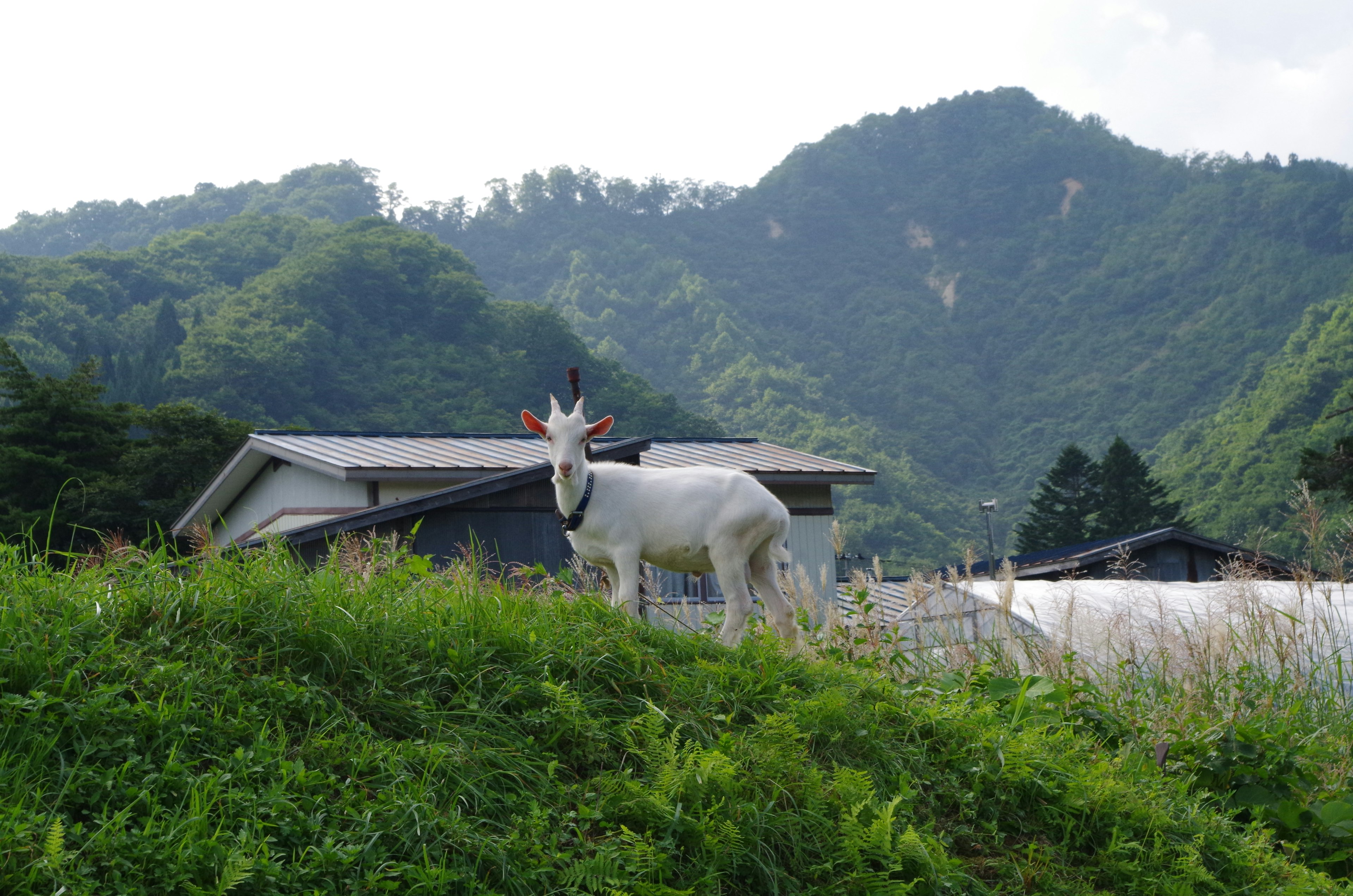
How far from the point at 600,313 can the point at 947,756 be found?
78.7 m

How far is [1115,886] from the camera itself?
407cm

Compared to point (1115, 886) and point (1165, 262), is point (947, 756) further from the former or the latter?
point (1165, 262)

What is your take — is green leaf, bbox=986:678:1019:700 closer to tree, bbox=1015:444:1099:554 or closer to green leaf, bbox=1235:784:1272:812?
green leaf, bbox=1235:784:1272:812

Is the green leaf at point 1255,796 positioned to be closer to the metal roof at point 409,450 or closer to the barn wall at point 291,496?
the metal roof at point 409,450

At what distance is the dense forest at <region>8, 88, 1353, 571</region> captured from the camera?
49750mm

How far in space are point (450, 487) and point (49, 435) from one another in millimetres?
15837

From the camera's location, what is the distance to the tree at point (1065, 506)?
4531 cm

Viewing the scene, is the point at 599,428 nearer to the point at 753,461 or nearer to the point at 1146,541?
the point at 753,461

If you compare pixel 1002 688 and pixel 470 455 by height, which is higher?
pixel 470 455

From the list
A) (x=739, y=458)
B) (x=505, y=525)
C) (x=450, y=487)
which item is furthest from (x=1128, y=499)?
(x=505, y=525)

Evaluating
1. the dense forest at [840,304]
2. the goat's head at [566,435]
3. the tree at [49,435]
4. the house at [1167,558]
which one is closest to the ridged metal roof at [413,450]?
the tree at [49,435]

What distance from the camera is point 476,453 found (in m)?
20.9

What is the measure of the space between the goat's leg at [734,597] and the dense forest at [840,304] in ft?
128

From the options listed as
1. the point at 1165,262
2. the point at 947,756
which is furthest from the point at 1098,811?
the point at 1165,262
